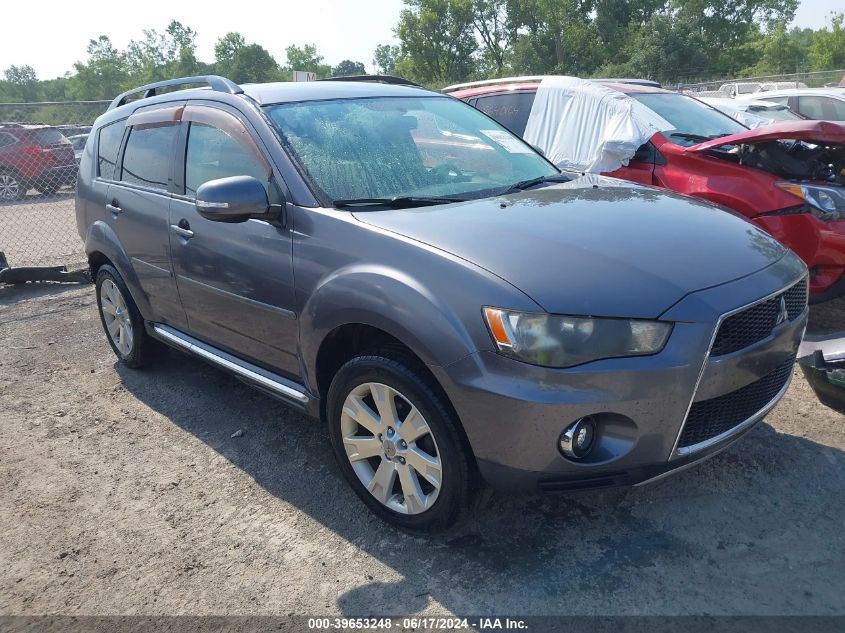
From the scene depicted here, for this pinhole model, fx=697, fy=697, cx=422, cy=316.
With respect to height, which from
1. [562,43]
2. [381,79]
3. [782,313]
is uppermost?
[562,43]

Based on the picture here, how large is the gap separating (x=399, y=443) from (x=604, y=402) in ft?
2.81

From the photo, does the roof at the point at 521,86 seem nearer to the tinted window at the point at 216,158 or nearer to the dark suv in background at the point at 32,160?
the tinted window at the point at 216,158

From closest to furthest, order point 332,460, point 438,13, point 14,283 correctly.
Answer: point 332,460 < point 14,283 < point 438,13

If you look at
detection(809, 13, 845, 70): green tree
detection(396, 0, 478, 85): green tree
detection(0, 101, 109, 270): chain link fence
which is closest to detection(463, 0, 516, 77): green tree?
detection(396, 0, 478, 85): green tree

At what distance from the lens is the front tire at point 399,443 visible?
2559 mm

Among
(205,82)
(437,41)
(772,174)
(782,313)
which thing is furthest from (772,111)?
(437,41)

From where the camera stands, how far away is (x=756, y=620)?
2.30 meters

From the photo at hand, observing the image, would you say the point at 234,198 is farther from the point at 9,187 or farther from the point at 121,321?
the point at 9,187

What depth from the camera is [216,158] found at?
143 inches

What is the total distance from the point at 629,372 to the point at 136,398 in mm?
3382

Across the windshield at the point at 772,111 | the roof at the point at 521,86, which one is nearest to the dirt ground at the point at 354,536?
the roof at the point at 521,86

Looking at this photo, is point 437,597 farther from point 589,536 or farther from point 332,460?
point 332,460

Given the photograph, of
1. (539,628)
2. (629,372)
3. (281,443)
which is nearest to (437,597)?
(539,628)

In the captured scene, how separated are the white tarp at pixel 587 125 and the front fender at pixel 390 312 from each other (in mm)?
3547
